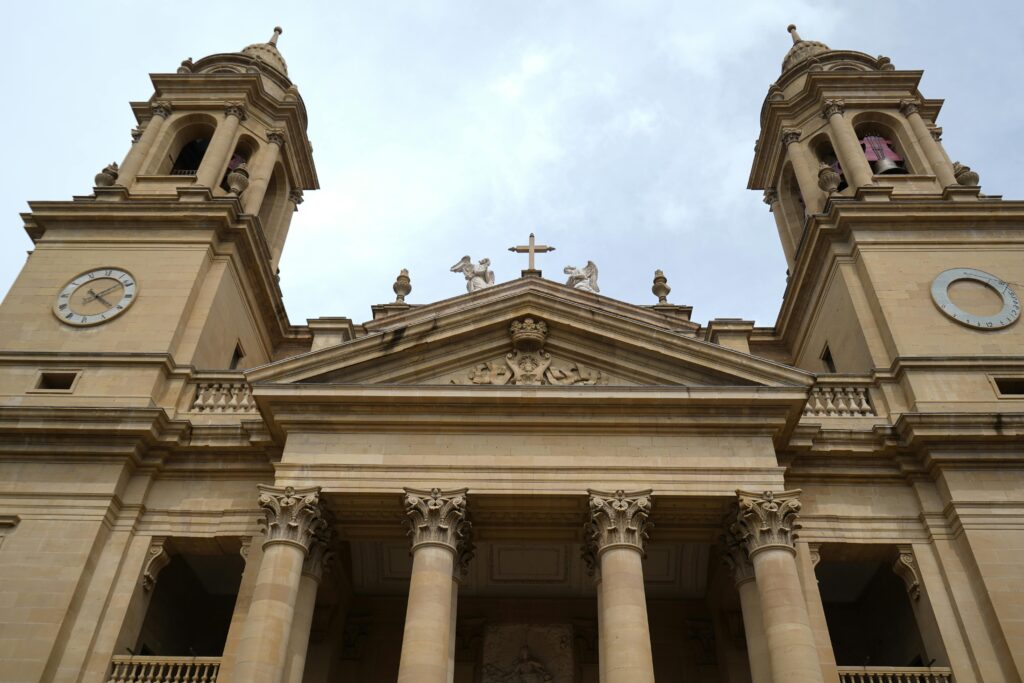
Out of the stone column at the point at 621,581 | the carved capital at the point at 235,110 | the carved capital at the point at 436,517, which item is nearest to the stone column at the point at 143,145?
the carved capital at the point at 235,110

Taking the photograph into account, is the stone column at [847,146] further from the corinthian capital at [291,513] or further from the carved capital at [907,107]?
the corinthian capital at [291,513]

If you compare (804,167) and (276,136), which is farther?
(276,136)

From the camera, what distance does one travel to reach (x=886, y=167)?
23969 millimetres

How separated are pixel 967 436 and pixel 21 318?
771 inches

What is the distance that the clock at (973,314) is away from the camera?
62.1 feet

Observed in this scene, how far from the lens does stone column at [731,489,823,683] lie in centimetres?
1338

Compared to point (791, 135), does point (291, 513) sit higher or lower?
lower

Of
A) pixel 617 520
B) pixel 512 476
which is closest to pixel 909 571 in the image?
pixel 617 520

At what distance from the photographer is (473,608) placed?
742 inches

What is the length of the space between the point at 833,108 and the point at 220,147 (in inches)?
672

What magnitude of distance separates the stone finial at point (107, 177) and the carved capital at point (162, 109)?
7.34 ft

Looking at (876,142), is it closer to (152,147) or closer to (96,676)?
(152,147)

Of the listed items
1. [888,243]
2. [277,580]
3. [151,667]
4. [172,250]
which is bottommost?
[151,667]

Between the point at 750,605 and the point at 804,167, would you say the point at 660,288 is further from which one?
the point at 750,605
